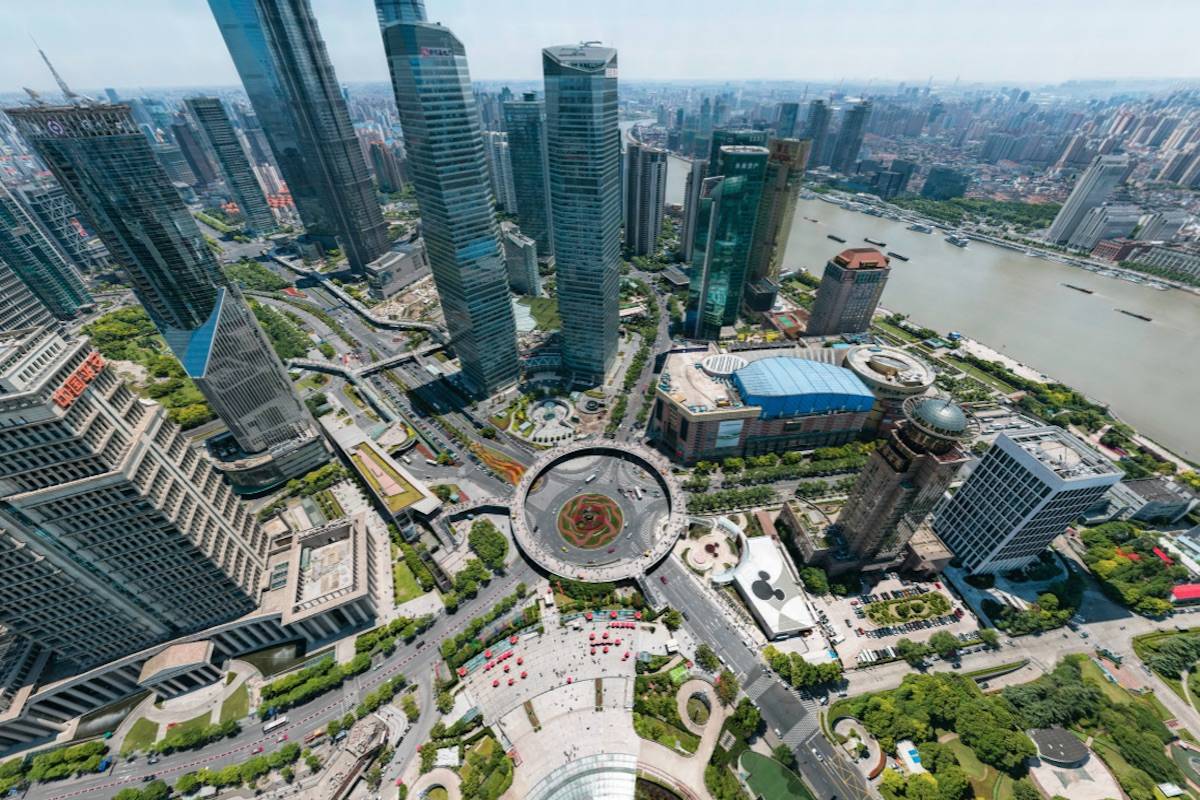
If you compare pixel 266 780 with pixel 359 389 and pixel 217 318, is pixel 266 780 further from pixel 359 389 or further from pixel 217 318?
pixel 359 389

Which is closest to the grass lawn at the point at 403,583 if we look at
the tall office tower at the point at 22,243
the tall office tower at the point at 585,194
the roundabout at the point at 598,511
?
the roundabout at the point at 598,511

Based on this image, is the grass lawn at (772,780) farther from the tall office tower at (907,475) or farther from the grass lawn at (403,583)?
the grass lawn at (403,583)

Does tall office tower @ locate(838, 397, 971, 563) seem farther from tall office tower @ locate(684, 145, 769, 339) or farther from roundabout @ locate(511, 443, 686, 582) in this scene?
tall office tower @ locate(684, 145, 769, 339)

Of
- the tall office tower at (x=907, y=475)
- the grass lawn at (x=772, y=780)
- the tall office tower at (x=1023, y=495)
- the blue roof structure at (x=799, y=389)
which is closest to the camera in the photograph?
the grass lawn at (x=772, y=780)

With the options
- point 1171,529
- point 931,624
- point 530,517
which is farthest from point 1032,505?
point 530,517

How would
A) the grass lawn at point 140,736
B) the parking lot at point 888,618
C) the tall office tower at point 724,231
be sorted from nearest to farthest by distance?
the grass lawn at point 140,736
the parking lot at point 888,618
the tall office tower at point 724,231

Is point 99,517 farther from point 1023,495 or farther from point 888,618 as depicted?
point 1023,495

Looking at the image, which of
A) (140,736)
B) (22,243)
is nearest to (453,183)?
(140,736)
